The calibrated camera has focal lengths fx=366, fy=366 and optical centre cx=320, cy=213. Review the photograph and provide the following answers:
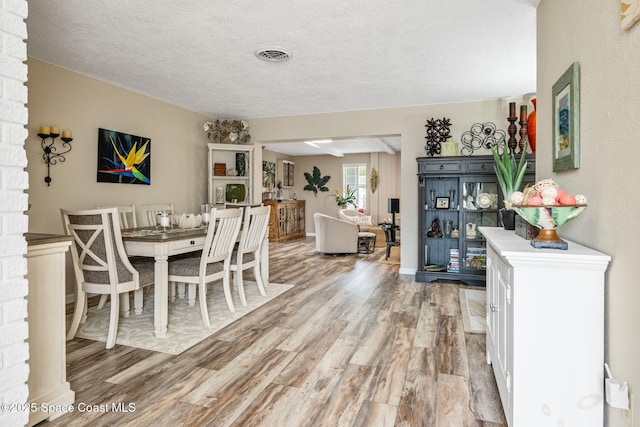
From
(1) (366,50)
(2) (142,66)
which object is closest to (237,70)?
(2) (142,66)

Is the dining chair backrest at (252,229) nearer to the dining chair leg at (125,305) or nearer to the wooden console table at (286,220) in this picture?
the dining chair leg at (125,305)

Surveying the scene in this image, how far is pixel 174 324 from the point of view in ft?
10.0

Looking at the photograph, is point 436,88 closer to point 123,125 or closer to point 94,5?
point 94,5

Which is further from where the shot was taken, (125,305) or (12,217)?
(125,305)

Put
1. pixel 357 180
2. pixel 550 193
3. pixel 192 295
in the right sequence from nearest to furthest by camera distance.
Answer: pixel 550 193, pixel 192 295, pixel 357 180

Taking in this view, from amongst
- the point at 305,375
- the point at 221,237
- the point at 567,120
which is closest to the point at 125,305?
the point at 221,237

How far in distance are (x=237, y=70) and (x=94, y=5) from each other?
1.40 metres

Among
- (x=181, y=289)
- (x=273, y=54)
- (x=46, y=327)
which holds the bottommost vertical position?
(x=181, y=289)

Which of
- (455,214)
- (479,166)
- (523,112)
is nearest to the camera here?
(523,112)

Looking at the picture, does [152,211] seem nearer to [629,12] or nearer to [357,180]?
[629,12]

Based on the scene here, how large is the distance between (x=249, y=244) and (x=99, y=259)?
4.53 feet

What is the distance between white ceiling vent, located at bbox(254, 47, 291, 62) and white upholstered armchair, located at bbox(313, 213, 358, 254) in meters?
3.62

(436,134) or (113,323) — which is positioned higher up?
(436,134)

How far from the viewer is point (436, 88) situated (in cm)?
430
